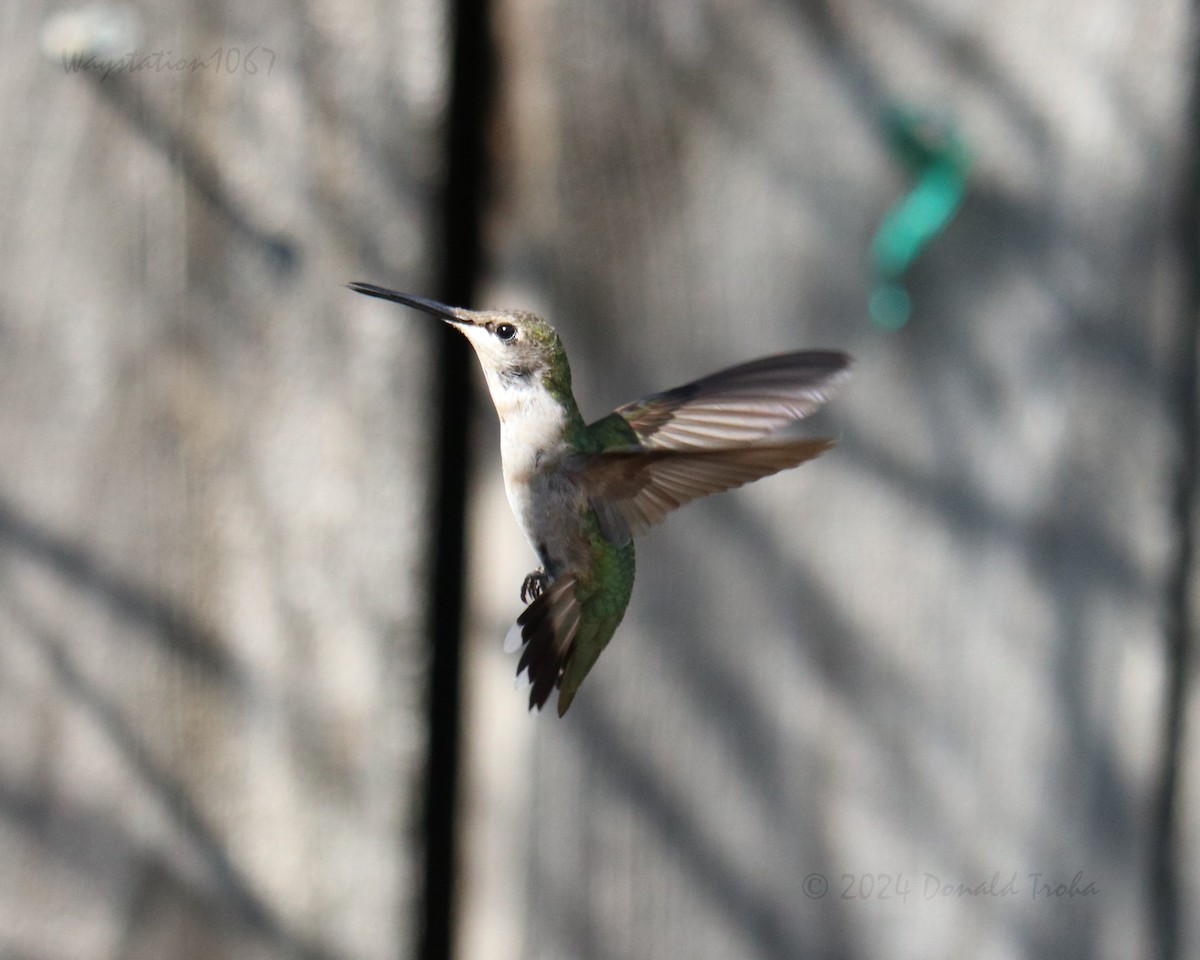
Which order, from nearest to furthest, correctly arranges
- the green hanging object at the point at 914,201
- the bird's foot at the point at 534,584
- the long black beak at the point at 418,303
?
the long black beak at the point at 418,303 < the bird's foot at the point at 534,584 < the green hanging object at the point at 914,201

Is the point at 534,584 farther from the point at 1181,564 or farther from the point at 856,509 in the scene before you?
the point at 1181,564

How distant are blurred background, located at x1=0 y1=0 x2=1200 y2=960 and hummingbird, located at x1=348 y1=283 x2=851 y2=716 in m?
0.37

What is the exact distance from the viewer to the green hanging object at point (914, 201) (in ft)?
4.38

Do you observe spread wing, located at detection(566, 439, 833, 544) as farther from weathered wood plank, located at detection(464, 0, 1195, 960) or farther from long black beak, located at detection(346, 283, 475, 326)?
weathered wood plank, located at detection(464, 0, 1195, 960)

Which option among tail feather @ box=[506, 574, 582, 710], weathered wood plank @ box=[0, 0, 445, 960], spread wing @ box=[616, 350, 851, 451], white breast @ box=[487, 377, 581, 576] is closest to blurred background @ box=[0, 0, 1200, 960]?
weathered wood plank @ box=[0, 0, 445, 960]

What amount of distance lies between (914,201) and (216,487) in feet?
2.73

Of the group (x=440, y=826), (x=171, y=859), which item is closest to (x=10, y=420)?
(x=171, y=859)

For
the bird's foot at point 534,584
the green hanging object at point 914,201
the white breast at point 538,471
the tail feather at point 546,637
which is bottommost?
the tail feather at point 546,637

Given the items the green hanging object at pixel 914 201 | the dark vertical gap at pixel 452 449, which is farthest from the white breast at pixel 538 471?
the green hanging object at pixel 914 201

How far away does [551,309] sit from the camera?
130 cm

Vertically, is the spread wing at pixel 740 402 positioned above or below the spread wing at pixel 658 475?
above

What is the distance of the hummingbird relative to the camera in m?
0.76

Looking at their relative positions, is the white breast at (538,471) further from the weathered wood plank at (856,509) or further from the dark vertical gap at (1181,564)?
the dark vertical gap at (1181,564)

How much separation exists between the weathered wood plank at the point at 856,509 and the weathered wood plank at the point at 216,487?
0.12 metres
